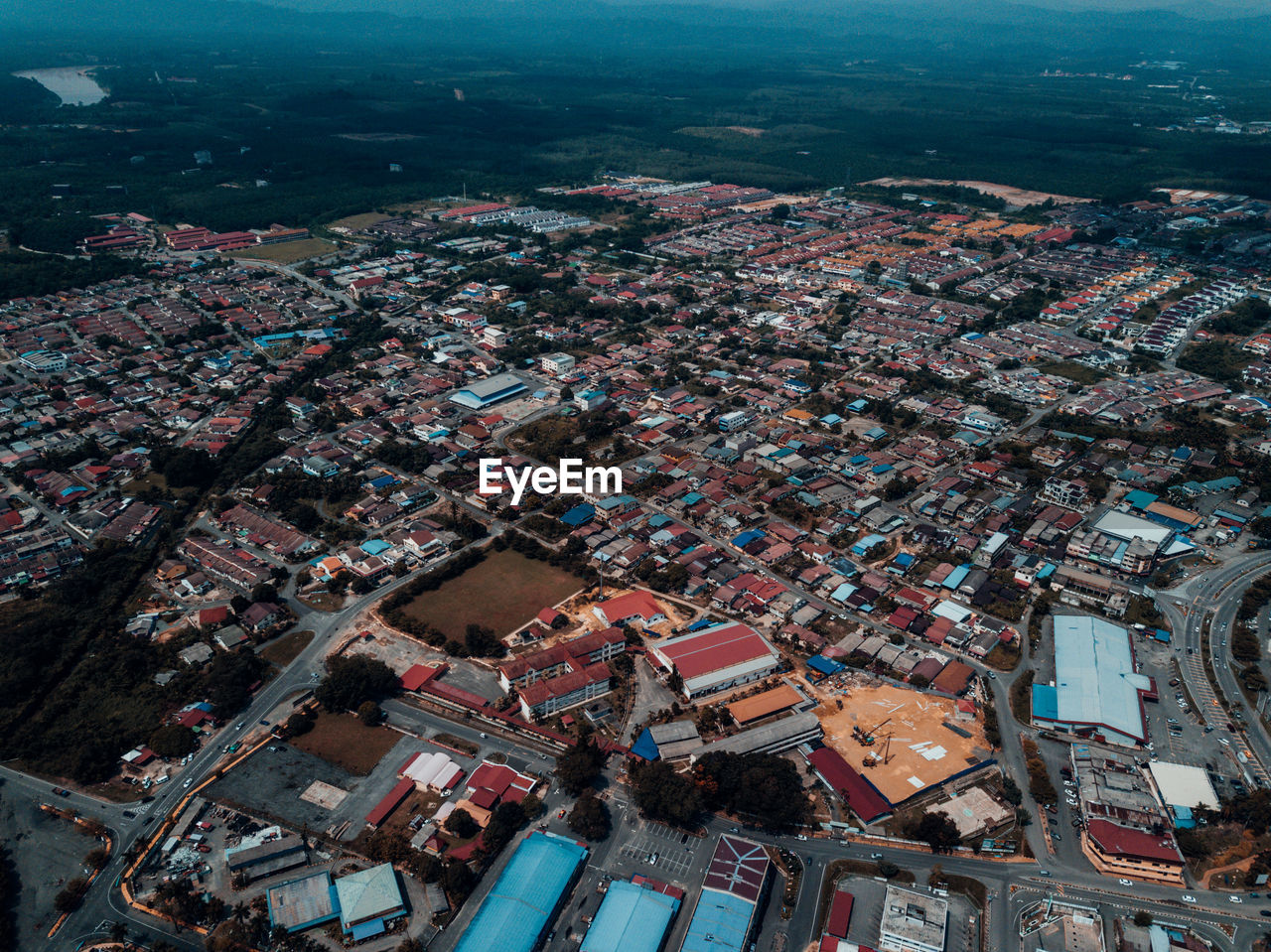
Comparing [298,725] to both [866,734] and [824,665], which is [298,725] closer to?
[824,665]

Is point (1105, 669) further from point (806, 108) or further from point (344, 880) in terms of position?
point (806, 108)

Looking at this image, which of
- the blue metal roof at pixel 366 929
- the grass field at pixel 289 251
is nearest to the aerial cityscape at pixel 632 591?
the blue metal roof at pixel 366 929

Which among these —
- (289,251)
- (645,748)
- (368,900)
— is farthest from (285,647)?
(289,251)

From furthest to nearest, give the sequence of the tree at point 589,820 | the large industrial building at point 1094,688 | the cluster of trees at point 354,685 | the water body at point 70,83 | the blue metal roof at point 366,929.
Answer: the water body at point 70,83, the cluster of trees at point 354,685, the large industrial building at point 1094,688, the tree at point 589,820, the blue metal roof at point 366,929

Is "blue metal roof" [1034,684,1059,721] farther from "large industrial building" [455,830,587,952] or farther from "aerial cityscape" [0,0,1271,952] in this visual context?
"large industrial building" [455,830,587,952]

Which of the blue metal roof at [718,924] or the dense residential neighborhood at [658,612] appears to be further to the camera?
the dense residential neighborhood at [658,612]

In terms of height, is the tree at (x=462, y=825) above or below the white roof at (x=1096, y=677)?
below

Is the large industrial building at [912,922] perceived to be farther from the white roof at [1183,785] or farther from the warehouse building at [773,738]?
the white roof at [1183,785]

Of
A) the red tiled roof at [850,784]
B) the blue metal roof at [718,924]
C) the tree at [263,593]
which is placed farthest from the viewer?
the tree at [263,593]
